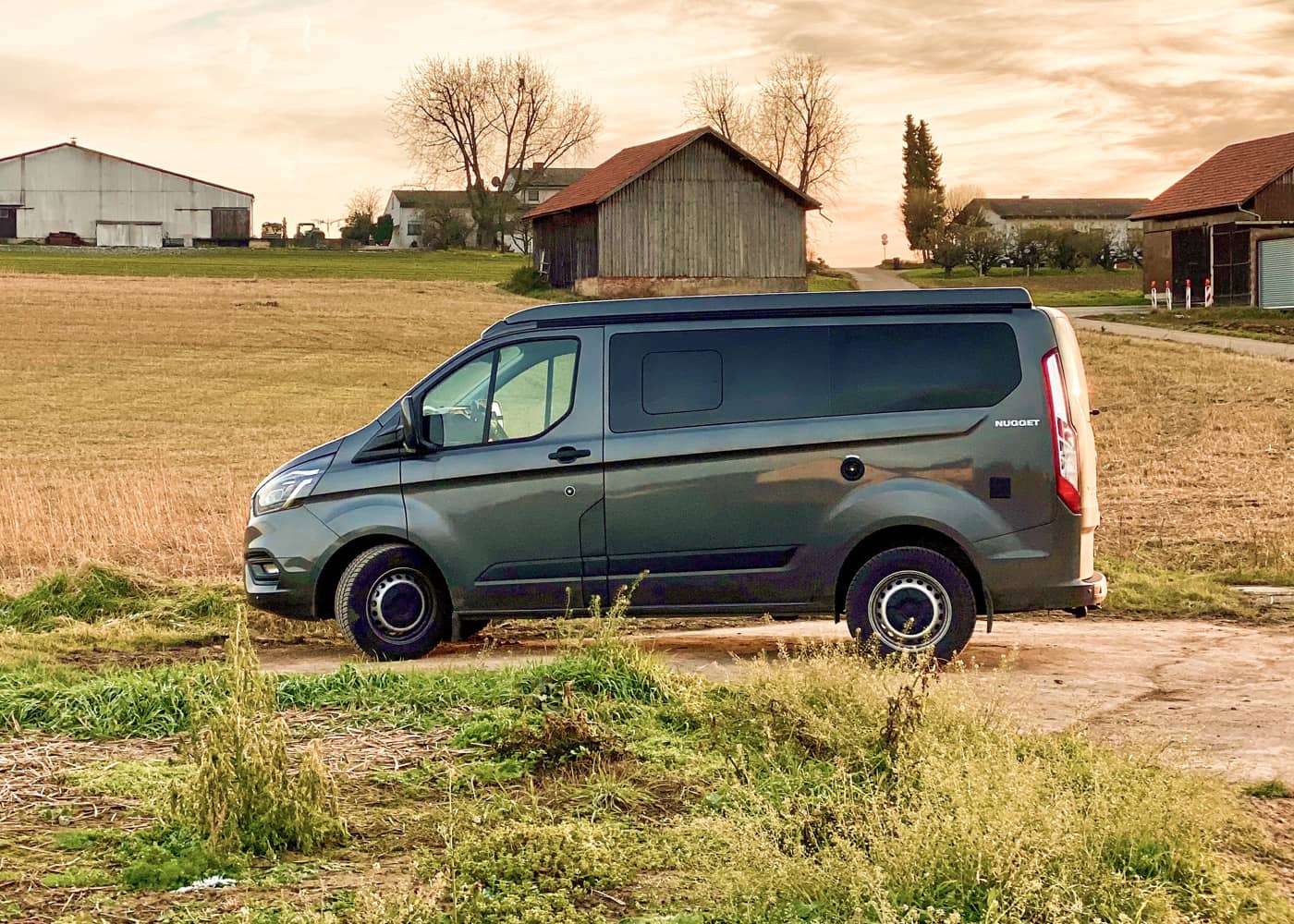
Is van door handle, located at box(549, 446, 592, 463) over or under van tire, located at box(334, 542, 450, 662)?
over

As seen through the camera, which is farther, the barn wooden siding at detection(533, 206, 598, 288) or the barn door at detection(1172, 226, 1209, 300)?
the barn wooden siding at detection(533, 206, 598, 288)

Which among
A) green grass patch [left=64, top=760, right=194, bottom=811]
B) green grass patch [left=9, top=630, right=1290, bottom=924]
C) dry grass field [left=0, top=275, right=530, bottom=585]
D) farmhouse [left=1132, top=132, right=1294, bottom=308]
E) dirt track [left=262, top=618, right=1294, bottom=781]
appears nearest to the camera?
green grass patch [left=9, top=630, right=1290, bottom=924]

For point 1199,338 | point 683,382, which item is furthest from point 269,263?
point 683,382

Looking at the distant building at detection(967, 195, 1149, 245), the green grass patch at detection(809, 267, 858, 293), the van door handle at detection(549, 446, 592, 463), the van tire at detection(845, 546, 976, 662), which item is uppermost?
the distant building at detection(967, 195, 1149, 245)

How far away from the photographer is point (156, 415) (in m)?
29.1

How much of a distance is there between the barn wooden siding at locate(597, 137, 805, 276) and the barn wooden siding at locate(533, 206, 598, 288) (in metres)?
0.67

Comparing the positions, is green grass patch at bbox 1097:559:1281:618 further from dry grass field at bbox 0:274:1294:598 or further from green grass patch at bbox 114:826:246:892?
green grass patch at bbox 114:826:246:892

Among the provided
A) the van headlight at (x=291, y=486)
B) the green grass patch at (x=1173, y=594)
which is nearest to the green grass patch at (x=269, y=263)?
the green grass patch at (x=1173, y=594)

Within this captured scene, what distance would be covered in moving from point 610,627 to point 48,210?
8767cm

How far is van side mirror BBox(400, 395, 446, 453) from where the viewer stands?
31.2 ft

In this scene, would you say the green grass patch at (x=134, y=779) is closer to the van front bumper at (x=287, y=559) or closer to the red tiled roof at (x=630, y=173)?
the van front bumper at (x=287, y=559)

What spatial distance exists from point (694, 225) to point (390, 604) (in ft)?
152

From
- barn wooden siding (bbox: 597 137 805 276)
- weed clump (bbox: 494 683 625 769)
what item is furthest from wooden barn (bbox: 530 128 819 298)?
weed clump (bbox: 494 683 625 769)

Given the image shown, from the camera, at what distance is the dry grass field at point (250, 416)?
14.2m
